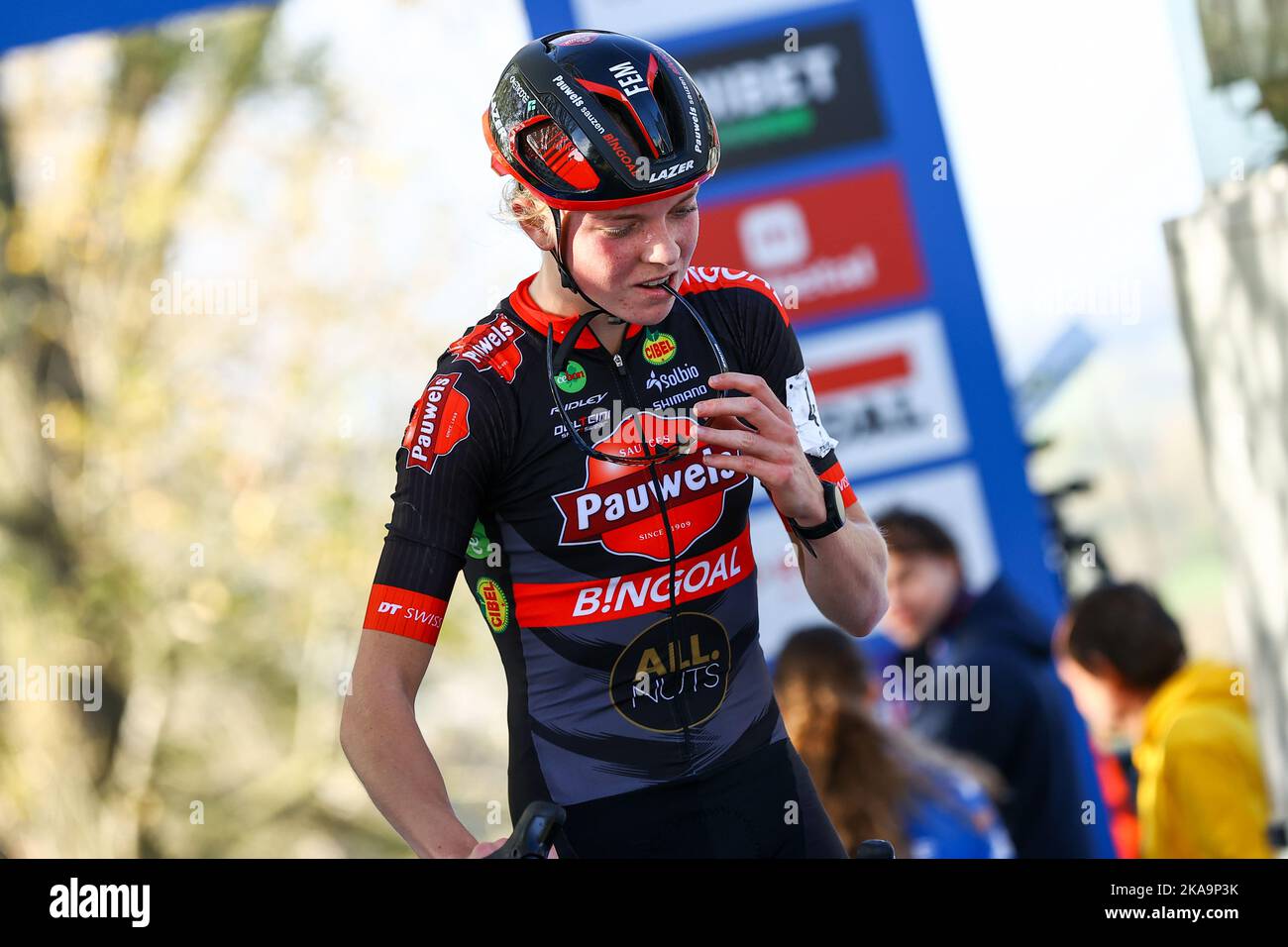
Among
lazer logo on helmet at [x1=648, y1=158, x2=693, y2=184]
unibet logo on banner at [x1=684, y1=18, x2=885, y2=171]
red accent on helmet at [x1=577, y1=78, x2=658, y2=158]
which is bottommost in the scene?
lazer logo on helmet at [x1=648, y1=158, x2=693, y2=184]

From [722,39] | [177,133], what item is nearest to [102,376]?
[177,133]

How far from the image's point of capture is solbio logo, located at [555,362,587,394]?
7.33 feet

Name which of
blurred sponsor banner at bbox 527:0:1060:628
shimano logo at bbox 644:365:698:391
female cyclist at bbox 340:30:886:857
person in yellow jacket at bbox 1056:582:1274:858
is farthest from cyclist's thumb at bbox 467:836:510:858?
blurred sponsor banner at bbox 527:0:1060:628

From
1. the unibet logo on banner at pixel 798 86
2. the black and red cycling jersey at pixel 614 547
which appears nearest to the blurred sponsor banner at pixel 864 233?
the unibet logo on banner at pixel 798 86

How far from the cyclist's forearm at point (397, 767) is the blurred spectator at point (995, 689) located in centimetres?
288

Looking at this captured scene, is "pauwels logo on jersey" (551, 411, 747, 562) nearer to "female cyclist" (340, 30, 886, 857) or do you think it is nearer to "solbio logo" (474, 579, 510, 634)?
"female cyclist" (340, 30, 886, 857)

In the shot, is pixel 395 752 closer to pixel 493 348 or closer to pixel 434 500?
pixel 434 500

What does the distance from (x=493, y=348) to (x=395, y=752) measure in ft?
2.05

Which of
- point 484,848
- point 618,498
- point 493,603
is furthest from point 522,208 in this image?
point 484,848

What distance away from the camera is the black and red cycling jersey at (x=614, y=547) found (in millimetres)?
2211

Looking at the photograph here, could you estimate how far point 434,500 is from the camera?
2072mm

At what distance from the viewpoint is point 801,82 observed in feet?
18.7
